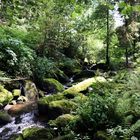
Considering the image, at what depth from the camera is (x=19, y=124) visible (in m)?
9.52

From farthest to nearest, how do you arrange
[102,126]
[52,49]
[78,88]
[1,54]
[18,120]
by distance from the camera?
[52,49] → [1,54] → [78,88] → [18,120] → [102,126]

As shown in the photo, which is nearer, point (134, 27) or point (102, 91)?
point (102, 91)

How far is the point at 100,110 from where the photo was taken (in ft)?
23.1

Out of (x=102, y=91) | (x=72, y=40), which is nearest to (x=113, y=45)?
(x=72, y=40)

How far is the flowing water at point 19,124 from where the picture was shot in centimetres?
854

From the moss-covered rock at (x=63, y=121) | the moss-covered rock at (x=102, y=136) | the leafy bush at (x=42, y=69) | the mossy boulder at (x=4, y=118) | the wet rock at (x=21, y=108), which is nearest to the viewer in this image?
the moss-covered rock at (x=102, y=136)

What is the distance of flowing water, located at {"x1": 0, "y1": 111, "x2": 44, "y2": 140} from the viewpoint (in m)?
8.54

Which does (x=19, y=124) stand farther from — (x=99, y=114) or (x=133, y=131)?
(x=133, y=131)

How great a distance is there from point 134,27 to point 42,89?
1475cm

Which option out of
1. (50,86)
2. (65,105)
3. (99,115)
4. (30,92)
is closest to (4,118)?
(65,105)

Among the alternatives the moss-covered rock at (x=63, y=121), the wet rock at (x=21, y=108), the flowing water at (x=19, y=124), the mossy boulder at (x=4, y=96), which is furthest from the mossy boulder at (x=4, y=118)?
the moss-covered rock at (x=63, y=121)

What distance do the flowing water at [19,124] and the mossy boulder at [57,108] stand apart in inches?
17.7

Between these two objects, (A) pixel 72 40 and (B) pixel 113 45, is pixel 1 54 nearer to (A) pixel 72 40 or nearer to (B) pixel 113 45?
(A) pixel 72 40

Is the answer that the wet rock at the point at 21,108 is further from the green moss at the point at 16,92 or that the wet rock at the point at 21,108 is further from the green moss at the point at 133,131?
the green moss at the point at 133,131
